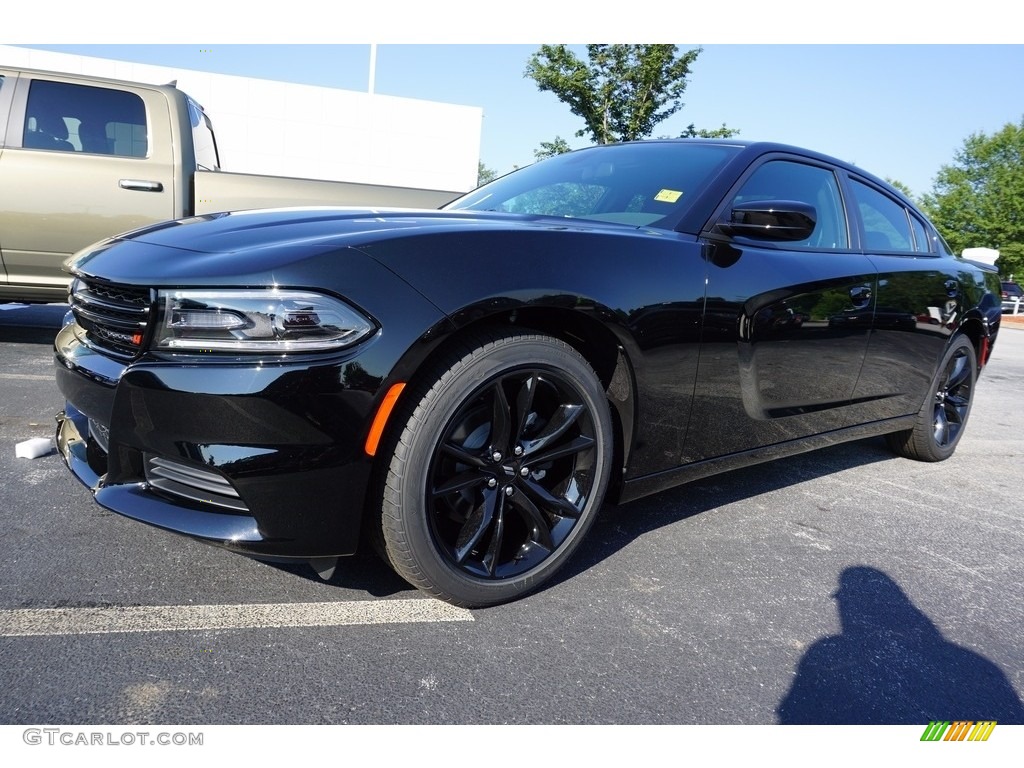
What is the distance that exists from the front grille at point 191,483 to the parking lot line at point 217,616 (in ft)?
1.25

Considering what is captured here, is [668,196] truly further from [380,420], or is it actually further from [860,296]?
[380,420]

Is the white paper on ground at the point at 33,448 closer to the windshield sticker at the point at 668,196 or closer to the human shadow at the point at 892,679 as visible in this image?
the windshield sticker at the point at 668,196

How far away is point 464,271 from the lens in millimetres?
1947

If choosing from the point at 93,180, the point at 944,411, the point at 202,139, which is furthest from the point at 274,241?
the point at 202,139

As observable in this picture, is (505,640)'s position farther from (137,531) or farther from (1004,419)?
(1004,419)

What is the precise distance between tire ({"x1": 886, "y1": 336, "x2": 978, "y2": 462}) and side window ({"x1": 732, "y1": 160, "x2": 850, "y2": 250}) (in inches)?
47.9

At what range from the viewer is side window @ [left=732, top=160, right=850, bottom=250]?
297 centimetres

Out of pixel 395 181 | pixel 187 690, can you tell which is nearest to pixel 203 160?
pixel 187 690

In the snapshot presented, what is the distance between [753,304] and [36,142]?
16.6 feet

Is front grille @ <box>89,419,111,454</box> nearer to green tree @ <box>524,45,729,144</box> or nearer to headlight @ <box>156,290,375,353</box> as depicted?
headlight @ <box>156,290,375,353</box>

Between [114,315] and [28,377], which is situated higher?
[114,315]

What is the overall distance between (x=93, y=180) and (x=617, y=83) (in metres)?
17.7
